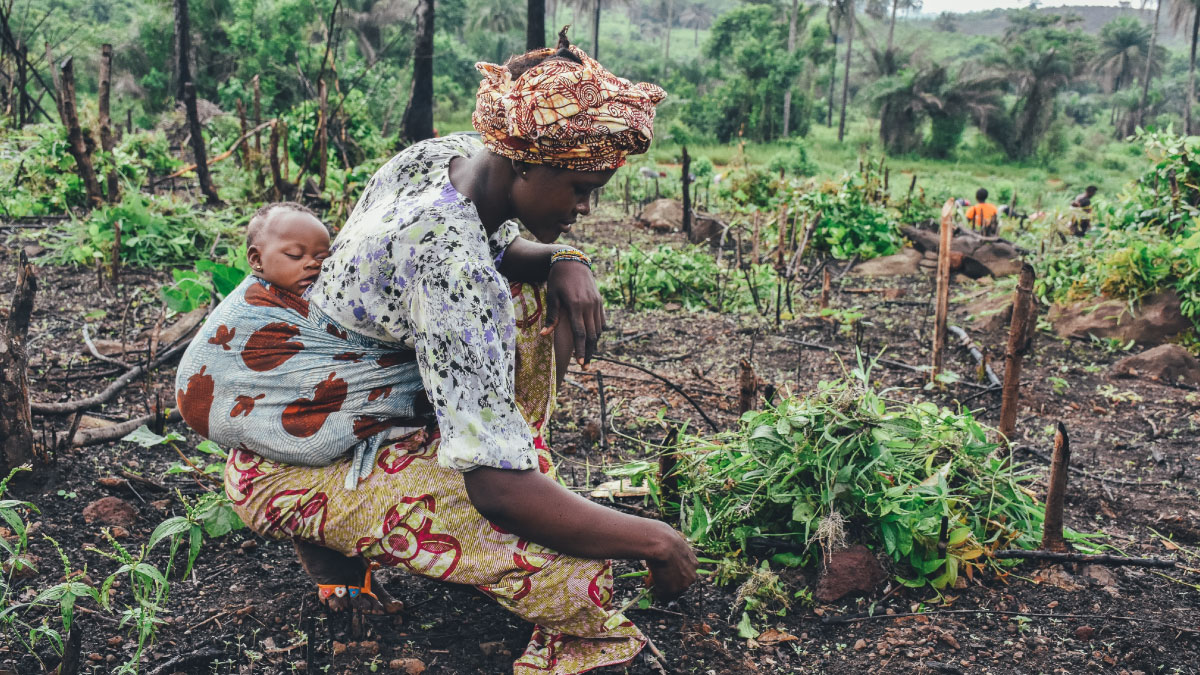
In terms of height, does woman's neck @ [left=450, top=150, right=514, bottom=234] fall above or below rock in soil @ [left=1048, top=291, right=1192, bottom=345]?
above

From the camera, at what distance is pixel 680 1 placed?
97250 mm

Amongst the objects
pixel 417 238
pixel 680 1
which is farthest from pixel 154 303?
pixel 680 1

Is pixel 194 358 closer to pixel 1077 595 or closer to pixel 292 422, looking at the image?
pixel 292 422

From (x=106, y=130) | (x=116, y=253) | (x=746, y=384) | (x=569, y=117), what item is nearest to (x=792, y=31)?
(x=106, y=130)

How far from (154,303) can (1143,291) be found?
19.2 feet

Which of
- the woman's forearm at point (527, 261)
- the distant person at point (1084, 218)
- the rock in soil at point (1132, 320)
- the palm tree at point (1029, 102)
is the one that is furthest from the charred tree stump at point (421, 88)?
the palm tree at point (1029, 102)

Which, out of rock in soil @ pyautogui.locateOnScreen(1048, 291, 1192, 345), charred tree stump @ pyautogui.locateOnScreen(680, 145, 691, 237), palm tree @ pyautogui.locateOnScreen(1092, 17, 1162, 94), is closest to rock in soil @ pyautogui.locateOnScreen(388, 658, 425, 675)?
rock in soil @ pyautogui.locateOnScreen(1048, 291, 1192, 345)

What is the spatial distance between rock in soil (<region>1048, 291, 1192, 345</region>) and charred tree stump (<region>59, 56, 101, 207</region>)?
6.18 metres

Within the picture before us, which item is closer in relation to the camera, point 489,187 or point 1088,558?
point 489,187

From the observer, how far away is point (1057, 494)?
88.0 inches

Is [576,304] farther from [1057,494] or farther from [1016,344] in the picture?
[1016,344]

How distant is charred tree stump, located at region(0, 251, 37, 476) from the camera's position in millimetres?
2252

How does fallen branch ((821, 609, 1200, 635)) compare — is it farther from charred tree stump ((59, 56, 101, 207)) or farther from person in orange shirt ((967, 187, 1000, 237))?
person in orange shirt ((967, 187, 1000, 237))

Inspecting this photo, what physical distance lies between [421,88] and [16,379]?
31.7 ft
